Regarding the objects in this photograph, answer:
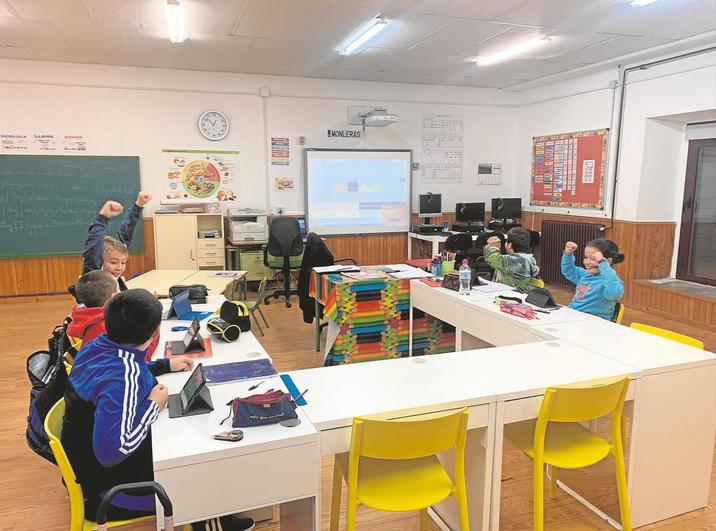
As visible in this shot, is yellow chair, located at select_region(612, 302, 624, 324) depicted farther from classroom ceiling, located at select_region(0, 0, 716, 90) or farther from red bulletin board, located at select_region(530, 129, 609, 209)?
red bulletin board, located at select_region(530, 129, 609, 209)

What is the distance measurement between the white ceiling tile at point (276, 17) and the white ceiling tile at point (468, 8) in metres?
0.96

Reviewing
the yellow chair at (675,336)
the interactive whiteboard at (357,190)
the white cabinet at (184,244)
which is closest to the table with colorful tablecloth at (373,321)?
the yellow chair at (675,336)

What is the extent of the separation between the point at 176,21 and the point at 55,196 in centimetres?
314

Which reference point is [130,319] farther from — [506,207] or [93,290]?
[506,207]

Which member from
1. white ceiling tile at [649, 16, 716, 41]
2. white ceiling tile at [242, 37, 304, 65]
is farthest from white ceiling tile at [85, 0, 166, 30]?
white ceiling tile at [649, 16, 716, 41]

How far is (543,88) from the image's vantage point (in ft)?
26.3

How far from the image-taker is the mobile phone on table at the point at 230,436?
1595 millimetres

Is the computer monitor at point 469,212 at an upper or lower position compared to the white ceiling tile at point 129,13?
lower

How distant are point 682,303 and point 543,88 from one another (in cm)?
385

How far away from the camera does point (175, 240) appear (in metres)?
6.88

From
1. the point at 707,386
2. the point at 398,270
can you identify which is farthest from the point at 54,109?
the point at 707,386

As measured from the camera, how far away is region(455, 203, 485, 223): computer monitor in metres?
8.11

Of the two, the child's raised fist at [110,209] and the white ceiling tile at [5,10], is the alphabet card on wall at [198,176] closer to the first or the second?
the white ceiling tile at [5,10]

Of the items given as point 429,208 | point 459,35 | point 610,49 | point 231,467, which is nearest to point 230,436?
point 231,467
